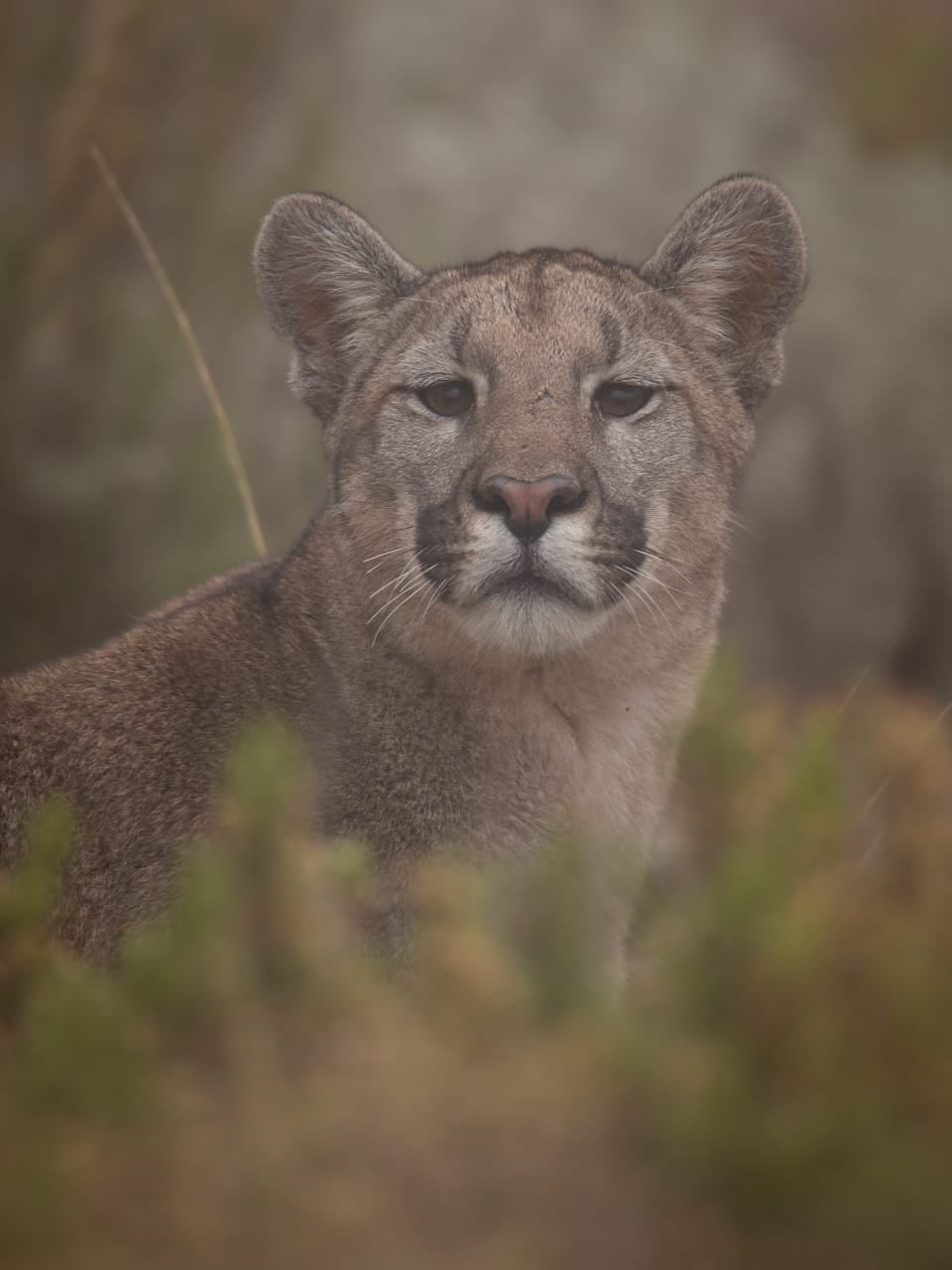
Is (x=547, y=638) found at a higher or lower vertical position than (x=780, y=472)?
higher

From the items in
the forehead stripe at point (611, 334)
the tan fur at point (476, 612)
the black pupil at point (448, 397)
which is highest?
the forehead stripe at point (611, 334)

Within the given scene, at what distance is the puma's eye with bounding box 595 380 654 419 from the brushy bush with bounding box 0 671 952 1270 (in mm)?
2286

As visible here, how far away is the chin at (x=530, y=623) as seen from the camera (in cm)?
449

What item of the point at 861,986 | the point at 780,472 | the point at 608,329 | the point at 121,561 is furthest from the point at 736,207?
the point at 780,472

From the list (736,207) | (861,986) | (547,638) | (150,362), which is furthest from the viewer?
(150,362)

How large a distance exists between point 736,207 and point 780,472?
5844 millimetres

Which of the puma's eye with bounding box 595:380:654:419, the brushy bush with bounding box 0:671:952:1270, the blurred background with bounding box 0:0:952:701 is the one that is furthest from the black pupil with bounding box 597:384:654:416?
the brushy bush with bounding box 0:671:952:1270

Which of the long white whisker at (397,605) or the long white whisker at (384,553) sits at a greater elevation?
the long white whisker at (384,553)

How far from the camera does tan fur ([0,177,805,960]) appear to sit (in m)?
4.49

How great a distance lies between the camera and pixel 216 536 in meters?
8.55

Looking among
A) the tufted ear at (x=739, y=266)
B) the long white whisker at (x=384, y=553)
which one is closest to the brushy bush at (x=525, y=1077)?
the long white whisker at (x=384, y=553)

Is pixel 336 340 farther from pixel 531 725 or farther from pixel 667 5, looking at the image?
pixel 667 5

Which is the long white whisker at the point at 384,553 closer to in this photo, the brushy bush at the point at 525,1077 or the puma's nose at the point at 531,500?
the puma's nose at the point at 531,500

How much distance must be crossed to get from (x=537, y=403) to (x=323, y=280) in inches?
44.3
